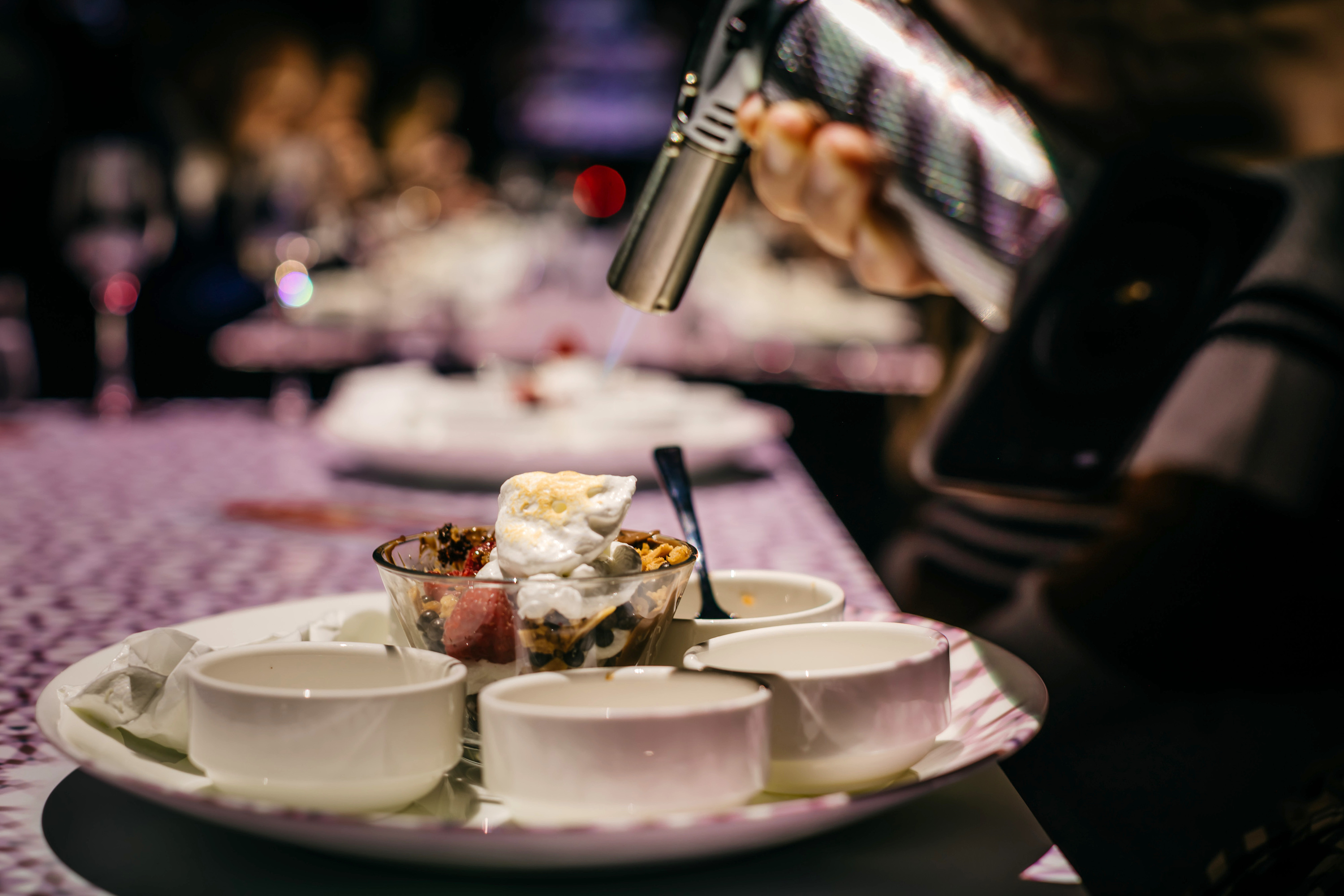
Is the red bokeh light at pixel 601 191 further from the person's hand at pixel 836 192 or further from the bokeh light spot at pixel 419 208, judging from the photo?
the person's hand at pixel 836 192

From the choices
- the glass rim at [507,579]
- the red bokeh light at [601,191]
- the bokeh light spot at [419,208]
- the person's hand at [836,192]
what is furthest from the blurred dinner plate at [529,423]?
the red bokeh light at [601,191]

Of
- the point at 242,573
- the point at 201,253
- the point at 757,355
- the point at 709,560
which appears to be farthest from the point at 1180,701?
the point at 201,253

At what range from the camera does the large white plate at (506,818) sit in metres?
0.25

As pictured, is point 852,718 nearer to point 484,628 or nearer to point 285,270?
point 484,628

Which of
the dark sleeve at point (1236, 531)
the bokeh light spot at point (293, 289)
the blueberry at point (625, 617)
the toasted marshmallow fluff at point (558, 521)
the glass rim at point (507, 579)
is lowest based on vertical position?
the dark sleeve at point (1236, 531)

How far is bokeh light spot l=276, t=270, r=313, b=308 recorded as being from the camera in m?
1.54

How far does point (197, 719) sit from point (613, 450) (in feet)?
2.18

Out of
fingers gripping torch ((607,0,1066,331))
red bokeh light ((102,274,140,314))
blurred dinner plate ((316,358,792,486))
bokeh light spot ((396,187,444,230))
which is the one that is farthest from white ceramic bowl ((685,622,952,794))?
bokeh light spot ((396,187,444,230))

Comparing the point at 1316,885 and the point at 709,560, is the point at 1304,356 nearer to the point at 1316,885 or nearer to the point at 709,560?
the point at 709,560

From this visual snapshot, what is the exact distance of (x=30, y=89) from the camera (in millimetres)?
3480

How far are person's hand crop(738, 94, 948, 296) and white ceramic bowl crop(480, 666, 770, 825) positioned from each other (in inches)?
14.4

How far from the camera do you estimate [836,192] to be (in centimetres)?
67

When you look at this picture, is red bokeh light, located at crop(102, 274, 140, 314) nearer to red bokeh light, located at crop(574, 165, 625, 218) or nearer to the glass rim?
A: the glass rim

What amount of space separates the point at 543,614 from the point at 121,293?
Answer: 1.18 meters
